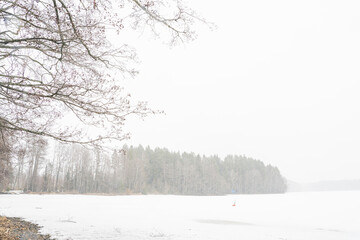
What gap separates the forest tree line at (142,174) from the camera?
43406 mm

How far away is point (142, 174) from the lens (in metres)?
57.3

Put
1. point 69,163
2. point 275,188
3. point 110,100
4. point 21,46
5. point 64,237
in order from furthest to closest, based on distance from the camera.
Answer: point 275,188 < point 69,163 < point 64,237 < point 110,100 < point 21,46

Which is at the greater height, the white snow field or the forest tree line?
the forest tree line

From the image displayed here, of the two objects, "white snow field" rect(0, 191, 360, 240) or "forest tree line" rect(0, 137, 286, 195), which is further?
"forest tree line" rect(0, 137, 286, 195)

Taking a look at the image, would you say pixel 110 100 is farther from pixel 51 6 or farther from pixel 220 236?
pixel 220 236

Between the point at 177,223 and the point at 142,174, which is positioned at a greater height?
the point at 142,174

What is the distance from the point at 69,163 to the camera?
49.3m

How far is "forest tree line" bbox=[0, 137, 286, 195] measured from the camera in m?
43.4

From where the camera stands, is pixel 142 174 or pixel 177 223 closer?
pixel 177 223

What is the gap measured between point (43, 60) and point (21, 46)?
603mm

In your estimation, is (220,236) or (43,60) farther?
(220,236)

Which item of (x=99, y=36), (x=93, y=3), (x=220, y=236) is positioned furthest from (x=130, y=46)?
(x=220, y=236)

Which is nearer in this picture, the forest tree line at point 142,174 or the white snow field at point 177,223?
the white snow field at point 177,223

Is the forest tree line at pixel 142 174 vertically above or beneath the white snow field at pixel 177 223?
above
